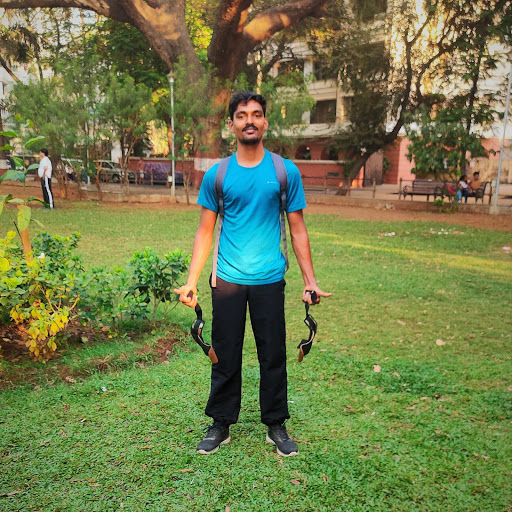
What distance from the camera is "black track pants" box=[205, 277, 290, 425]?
2959 mm

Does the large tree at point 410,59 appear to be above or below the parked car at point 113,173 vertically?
above

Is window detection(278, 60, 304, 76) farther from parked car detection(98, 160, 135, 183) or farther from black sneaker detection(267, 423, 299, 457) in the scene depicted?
black sneaker detection(267, 423, 299, 457)

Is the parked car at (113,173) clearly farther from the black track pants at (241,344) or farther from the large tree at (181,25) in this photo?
the black track pants at (241,344)

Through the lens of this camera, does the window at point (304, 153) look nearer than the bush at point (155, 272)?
No

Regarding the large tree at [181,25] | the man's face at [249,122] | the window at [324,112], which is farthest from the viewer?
the window at [324,112]

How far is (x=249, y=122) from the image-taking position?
2873mm

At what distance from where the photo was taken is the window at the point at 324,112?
123 ft

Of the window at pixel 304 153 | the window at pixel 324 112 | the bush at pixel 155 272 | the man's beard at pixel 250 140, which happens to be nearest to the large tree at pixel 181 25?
the bush at pixel 155 272

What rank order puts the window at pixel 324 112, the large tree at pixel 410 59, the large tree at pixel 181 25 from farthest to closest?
the window at pixel 324 112 → the large tree at pixel 410 59 → the large tree at pixel 181 25

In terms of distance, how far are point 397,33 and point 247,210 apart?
20227mm

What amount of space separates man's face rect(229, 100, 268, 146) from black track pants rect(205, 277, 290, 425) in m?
0.81

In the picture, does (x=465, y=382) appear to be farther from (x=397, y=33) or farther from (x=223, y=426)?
(x=397, y=33)

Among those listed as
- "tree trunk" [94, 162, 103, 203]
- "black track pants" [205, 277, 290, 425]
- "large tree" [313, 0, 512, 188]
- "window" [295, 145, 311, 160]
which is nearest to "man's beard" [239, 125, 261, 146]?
"black track pants" [205, 277, 290, 425]

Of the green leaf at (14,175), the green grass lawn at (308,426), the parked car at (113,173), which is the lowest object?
the green grass lawn at (308,426)
